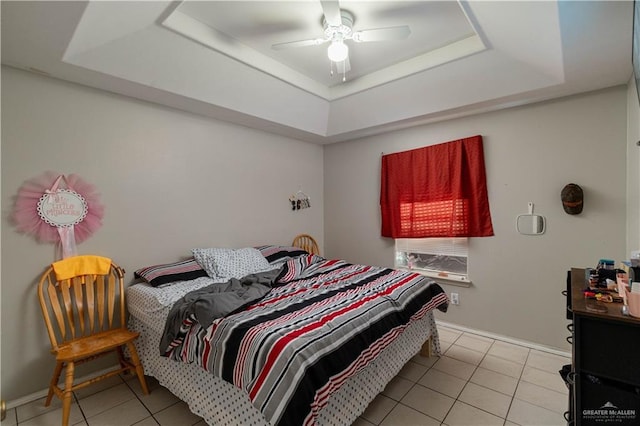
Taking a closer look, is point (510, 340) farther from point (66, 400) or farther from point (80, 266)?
point (80, 266)

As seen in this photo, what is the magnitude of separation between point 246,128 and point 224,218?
1099mm

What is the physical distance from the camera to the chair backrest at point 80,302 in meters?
2.12

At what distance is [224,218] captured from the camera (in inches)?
129

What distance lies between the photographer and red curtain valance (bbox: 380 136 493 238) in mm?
3092

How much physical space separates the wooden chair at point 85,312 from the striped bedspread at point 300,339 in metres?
0.56

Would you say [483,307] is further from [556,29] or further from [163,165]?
[163,165]

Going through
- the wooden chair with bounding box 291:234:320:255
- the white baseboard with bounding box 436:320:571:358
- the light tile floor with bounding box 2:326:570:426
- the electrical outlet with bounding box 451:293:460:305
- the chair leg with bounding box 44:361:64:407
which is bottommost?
the light tile floor with bounding box 2:326:570:426

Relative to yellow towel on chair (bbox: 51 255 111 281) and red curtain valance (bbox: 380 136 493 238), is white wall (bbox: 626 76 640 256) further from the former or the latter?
yellow towel on chair (bbox: 51 255 111 281)

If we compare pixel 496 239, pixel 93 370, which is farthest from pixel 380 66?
pixel 93 370

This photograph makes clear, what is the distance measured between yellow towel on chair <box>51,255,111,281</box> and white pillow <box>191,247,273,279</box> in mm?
707

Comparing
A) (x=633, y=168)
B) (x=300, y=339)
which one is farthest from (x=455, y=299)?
(x=300, y=339)

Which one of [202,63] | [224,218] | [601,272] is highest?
[202,63]

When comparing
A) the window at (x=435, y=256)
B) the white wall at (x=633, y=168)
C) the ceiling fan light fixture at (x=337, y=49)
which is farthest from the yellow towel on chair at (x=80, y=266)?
the white wall at (x=633, y=168)

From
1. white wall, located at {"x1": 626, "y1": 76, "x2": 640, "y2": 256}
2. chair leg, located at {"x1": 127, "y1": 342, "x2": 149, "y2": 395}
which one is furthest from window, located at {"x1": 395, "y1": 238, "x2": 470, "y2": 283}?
chair leg, located at {"x1": 127, "y1": 342, "x2": 149, "y2": 395}
